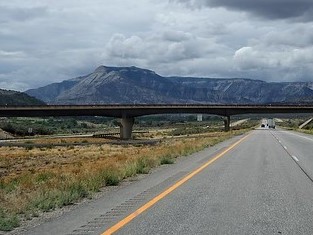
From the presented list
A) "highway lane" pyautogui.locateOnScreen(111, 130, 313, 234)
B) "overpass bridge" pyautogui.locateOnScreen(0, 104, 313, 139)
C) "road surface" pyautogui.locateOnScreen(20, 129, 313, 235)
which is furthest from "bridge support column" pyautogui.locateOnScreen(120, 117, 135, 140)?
"highway lane" pyautogui.locateOnScreen(111, 130, 313, 234)

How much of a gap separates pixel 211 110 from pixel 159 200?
107190mm

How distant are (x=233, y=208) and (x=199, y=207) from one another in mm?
718

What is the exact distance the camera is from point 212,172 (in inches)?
742

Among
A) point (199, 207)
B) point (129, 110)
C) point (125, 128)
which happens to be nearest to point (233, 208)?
point (199, 207)

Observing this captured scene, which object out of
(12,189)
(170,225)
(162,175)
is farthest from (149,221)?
(162,175)

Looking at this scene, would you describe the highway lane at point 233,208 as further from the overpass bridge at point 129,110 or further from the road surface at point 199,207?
the overpass bridge at point 129,110

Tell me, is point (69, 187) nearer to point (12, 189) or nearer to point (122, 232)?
point (12, 189)

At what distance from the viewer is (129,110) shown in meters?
108

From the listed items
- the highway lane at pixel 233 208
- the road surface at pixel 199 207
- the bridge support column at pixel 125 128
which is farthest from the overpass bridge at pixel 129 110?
the highway lane at pixel 233 208

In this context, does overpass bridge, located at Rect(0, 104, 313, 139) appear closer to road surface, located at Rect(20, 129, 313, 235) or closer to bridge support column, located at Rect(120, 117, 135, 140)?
bridge support column, located at Rect(120, 117, 135, 140)

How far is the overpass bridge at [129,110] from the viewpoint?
4018 inches

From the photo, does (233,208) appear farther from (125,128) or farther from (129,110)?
(129,110)

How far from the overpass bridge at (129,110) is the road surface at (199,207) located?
87.3 metres

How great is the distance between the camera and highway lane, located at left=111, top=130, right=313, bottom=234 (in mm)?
8750
